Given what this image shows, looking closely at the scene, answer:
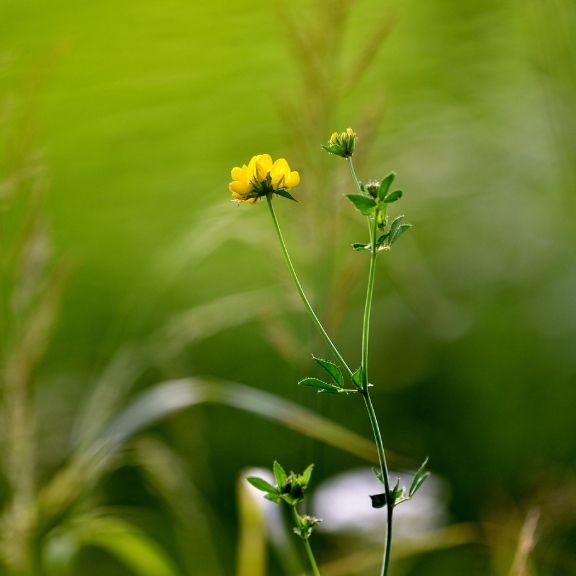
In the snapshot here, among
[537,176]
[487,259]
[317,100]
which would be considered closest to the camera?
[317,100]

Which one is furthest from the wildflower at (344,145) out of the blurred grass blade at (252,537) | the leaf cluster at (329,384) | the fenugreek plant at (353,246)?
the blurred grass blade at (252,537)

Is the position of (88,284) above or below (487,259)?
above

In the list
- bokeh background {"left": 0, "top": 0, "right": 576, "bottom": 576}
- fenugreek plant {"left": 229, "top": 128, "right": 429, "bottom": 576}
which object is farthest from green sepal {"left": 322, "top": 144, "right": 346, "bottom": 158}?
bokeh background {"left": 0, "top": 0, "right": 576, "bottom": 576}

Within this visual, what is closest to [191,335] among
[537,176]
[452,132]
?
[452,132]

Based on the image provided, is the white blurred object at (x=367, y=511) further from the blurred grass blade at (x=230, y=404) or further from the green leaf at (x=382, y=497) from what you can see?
the green leaf at (x=382, y=497)

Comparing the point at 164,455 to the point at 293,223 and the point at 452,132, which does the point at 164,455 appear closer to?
the point at 293,223
